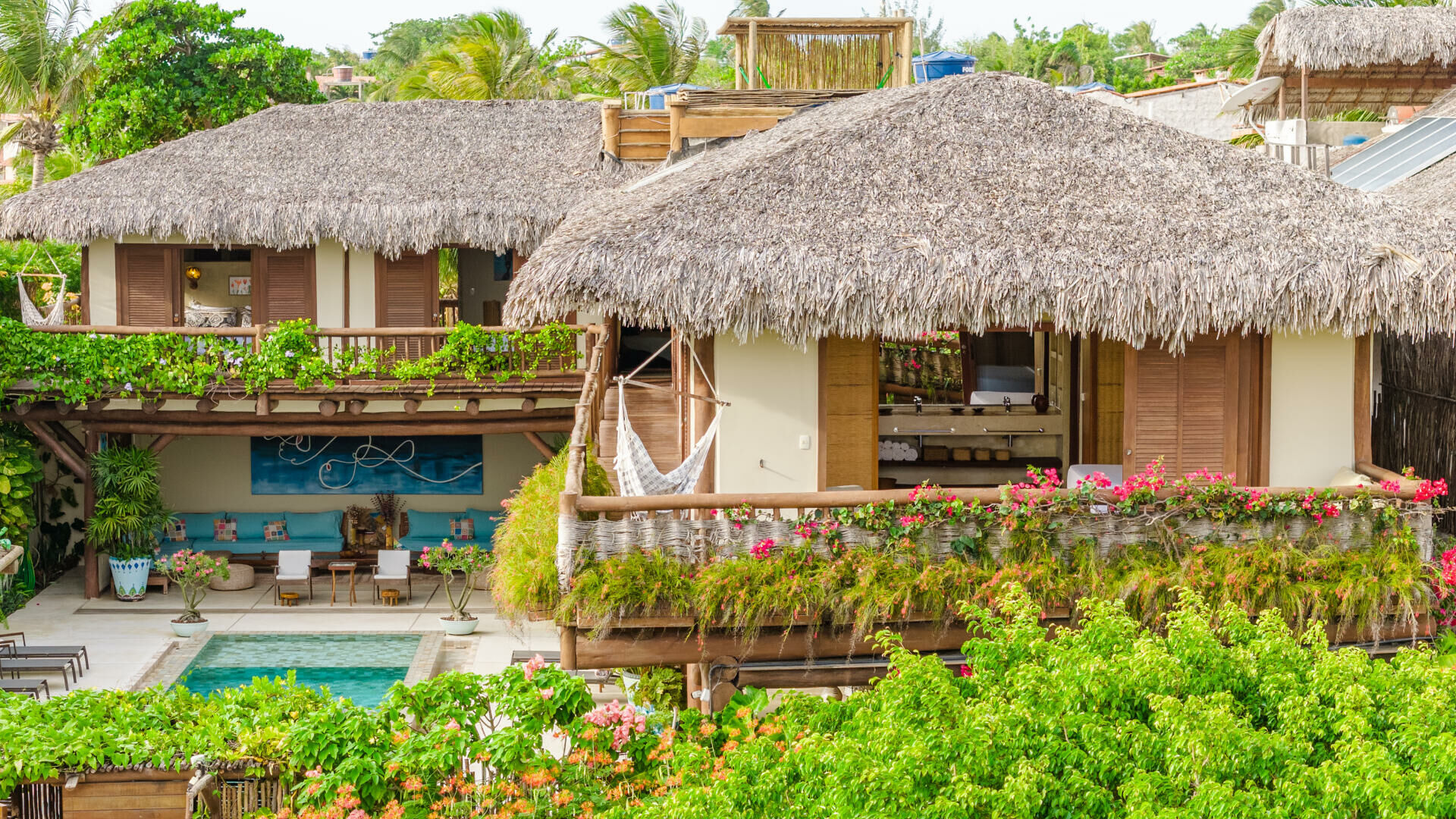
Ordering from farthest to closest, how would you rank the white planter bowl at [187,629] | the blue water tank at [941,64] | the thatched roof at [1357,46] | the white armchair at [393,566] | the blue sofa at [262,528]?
1. the blue sofa at [262,528]
2. the white armchair at [393,566]
3. the thatched roof at [1357,46]
4. the white planter bowl at [187,629]
5. the blue water tank at [941,64]

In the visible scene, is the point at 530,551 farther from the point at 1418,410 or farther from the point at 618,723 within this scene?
the point at 1418,410

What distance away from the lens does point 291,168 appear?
19047 mm

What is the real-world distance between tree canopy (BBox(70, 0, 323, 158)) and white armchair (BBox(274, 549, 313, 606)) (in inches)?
357

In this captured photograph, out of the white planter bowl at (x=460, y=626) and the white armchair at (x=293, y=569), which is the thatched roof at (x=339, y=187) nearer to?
the white armchair at (x=293, y=569)

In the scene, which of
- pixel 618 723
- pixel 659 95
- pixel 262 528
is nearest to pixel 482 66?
pixel 659 95

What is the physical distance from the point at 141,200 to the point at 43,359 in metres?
2.46

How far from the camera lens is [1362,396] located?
9969 mm

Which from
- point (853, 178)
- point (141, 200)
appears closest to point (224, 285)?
point (141, 200)

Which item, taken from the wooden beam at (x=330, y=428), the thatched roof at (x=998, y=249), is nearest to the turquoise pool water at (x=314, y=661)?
the wooden beam at (x=330, y=428)

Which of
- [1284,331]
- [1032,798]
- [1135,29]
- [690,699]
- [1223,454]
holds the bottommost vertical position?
[690,699]

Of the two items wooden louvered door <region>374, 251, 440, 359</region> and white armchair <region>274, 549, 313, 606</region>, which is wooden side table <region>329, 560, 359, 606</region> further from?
wooden louvered door <region>374, 251, 440, 359</region>

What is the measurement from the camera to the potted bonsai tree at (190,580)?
17.7 metres

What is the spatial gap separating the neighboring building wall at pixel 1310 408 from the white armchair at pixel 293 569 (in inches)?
519

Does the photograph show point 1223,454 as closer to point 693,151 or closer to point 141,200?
point 693,151
